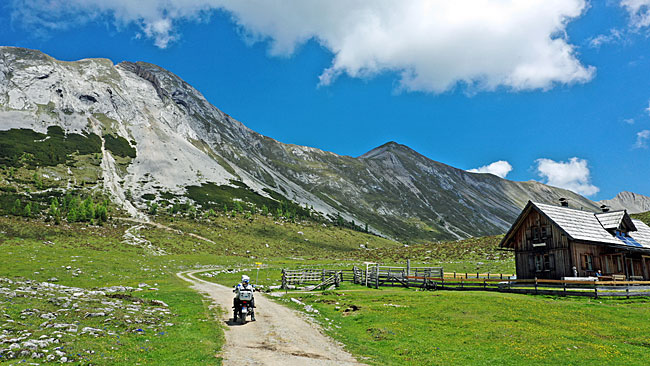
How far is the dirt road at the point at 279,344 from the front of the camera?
14.6 meters

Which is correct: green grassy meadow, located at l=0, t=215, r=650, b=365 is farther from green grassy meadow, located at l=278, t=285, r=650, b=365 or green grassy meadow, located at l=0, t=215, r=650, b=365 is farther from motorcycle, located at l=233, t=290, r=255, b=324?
motorcycle, located at l=233, t=290, r=255, b=324

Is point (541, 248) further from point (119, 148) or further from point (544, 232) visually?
point (119, 148)

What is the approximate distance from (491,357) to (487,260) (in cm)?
6717

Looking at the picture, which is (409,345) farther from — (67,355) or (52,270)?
(52,270)

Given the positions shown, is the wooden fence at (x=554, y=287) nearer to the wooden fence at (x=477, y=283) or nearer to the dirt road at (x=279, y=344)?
the wooden fence at (x=477, y=283)

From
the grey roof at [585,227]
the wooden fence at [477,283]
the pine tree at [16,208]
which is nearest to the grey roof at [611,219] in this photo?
the grey roof at [585,227]

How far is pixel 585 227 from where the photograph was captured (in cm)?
4462

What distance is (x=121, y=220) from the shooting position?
4646 inches

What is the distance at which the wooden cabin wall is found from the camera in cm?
4209

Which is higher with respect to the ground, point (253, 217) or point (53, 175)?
point (53, 175)

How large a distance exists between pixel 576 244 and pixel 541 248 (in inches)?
155

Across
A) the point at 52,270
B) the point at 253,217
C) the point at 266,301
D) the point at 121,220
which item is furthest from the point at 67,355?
the point at 253,217

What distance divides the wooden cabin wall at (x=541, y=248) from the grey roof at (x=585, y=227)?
100 cm

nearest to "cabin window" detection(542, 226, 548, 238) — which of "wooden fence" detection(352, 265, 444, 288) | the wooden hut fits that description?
the wooden hut
